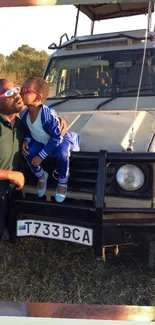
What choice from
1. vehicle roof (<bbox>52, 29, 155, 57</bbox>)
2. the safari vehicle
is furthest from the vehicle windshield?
the safari vehicle

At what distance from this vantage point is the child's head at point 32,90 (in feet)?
10.2

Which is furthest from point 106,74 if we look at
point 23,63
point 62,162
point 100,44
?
point 23,63

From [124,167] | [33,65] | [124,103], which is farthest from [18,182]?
[33,65]

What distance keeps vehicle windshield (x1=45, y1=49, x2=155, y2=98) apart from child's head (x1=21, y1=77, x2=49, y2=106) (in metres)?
1.52

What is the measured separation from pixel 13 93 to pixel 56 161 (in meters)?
0.59

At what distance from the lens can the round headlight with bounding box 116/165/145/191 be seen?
Result: 121 inches

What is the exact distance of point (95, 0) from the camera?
57.5 inches

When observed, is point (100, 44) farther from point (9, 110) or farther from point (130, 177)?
point (130, 177)

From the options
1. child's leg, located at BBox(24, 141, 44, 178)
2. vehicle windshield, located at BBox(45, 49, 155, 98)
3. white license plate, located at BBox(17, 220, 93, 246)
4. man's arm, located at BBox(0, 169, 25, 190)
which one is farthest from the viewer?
vehicle windshield, located at BBox(45, 49, 155, 98)

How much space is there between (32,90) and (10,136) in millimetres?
380

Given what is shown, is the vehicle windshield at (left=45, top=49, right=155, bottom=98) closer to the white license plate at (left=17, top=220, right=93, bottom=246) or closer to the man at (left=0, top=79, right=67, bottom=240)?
the man at (left=0, top=79, right=67, bottom=240)

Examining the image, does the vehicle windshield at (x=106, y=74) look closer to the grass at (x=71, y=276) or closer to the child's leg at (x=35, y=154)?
the child's leg at (x=35, y=154)

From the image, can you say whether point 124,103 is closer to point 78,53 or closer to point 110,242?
point 78,53

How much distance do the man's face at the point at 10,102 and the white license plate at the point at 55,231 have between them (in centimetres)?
89
